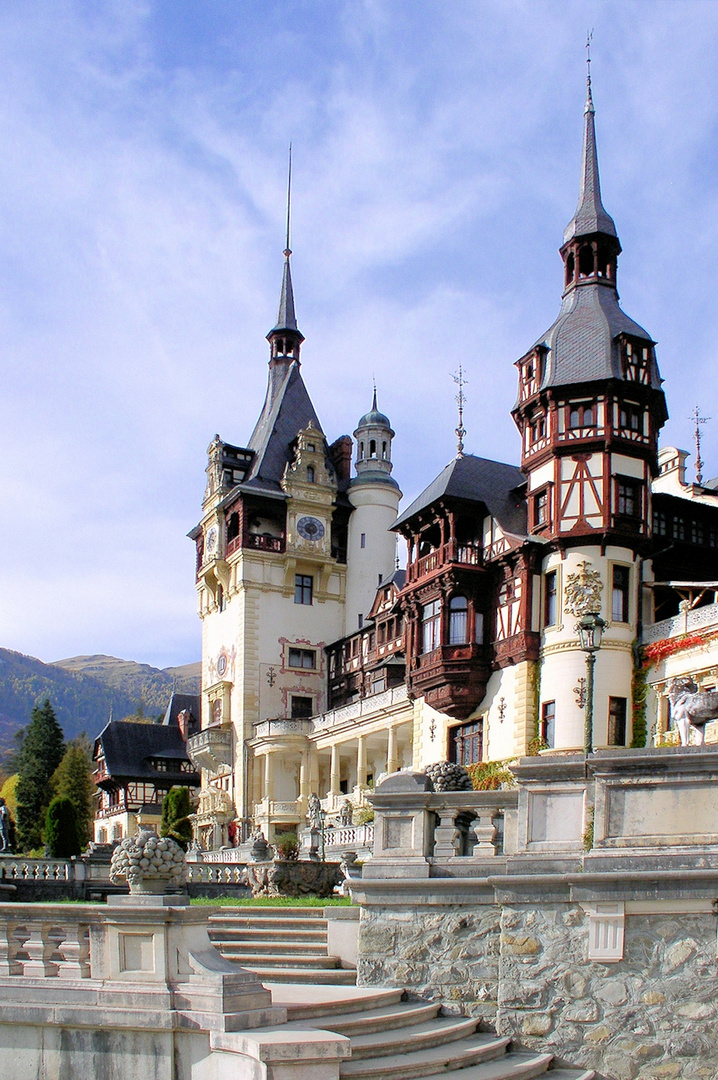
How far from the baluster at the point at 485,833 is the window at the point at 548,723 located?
86.1 ft

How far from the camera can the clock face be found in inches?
2648

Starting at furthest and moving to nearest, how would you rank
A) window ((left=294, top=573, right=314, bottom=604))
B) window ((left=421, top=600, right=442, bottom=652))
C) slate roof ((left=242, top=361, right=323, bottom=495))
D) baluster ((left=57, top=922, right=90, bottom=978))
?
slate roof ((left=242, top=361, right=323, bottom=495)), window ((left=294, top=573, right=314, bottom=604)), window ((left=421, top=600, right=442, bottom=652)), baluster ((left=57, top=922, right=90, bottom=978))

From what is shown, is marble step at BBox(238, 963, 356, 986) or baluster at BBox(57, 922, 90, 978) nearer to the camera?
baluster at BBox(57, 922, 90, 978)

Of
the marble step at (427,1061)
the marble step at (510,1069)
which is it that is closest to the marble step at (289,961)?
the marble step at (427,1061)

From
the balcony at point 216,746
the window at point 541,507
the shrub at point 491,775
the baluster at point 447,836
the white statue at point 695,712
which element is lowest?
the balcony at point 216,746

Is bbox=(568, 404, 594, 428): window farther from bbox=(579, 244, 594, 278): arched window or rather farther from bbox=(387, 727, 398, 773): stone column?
bbox=(387, 727, 398, 773): stone column

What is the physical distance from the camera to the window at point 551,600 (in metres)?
42.2

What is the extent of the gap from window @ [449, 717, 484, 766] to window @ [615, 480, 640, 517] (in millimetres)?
9482

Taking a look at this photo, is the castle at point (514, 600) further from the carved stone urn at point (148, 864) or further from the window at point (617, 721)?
the carved stone urn at point (148, 864)

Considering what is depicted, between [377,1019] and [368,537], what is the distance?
188 feet

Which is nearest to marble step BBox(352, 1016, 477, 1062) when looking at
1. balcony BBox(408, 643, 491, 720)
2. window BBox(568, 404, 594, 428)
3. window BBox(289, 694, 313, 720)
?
balcony BBox(408, 643, 491, 720)

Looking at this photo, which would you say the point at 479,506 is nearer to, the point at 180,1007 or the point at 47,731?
the point at 180,1007

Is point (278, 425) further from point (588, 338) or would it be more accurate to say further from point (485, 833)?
point (485, 833)

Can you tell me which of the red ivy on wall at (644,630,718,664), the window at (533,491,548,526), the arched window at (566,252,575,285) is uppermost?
the arched window at (566,252,575,285)
